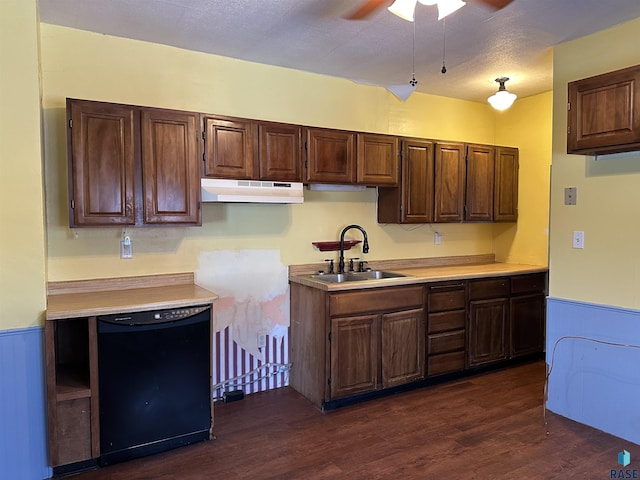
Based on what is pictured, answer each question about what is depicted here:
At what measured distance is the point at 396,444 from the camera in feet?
8.98

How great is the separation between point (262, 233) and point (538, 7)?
2.38 meters

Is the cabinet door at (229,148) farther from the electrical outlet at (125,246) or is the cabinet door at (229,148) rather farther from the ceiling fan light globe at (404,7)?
the ceiling fan light globe at (404,7)

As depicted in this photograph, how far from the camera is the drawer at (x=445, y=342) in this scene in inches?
144

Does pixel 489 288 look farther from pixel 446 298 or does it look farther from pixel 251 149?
pixel 251 149

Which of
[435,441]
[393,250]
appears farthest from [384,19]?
[435,441]

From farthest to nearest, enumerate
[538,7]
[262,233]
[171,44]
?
[262,233] → [171,44] → [538,7]

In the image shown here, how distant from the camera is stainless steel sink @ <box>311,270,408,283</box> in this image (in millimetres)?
3676

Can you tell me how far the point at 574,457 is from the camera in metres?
2.57

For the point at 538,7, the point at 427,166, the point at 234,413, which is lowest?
the point at 234,413

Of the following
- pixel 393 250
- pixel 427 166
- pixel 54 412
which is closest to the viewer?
pixel 54 412

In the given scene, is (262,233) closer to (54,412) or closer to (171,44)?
(171,44)

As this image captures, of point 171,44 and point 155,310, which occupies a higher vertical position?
point 171,44

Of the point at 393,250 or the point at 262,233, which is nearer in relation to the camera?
the point at 262,233

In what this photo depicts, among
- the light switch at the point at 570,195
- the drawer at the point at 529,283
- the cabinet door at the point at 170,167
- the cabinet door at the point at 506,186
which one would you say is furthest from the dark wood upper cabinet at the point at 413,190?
the cabinet door at the point at 170,167
